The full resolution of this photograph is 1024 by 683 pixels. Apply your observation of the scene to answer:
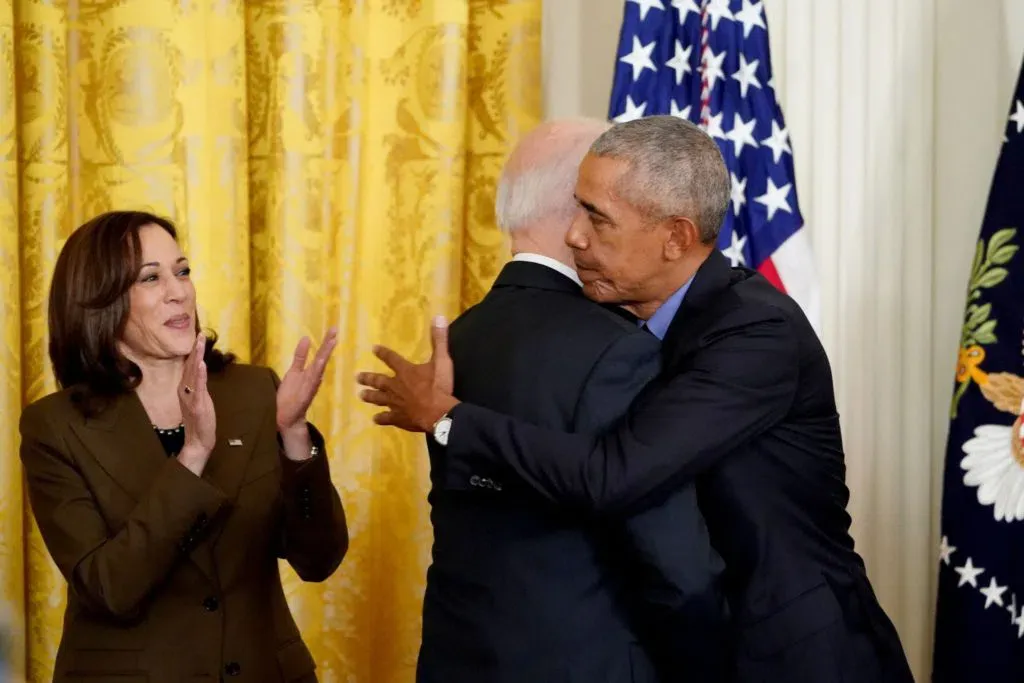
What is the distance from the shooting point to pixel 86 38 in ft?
13.0

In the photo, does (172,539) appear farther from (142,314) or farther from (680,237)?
(680,237)

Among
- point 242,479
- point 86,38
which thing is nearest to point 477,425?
point 242,479

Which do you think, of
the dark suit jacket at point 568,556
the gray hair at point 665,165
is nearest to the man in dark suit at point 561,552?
the dark suit jacket at point 568,556

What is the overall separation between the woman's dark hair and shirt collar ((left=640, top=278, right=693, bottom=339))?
3.94ft

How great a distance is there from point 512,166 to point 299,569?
→ 1116 millimetres

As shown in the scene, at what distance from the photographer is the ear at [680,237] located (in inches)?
88.7

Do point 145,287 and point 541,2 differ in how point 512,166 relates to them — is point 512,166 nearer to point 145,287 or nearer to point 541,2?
point 145,287

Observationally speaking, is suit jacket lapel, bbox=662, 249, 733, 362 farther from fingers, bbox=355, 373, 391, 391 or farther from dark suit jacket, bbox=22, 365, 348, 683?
dark suit jacket, bbox=22, 365, 348, 683

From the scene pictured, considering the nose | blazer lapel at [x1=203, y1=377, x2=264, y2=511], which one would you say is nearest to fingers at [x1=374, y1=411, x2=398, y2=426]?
blazer lapel at [x1=203, y1=377, x2=264, y2=511]

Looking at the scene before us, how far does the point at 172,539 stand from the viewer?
2484 mm

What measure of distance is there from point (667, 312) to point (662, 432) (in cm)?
35

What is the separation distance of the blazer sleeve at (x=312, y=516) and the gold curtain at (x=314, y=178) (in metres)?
1.29

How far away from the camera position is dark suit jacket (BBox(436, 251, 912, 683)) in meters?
2.05

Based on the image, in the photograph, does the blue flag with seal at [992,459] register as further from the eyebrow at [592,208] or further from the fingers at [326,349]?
the fingers at [326,349]
